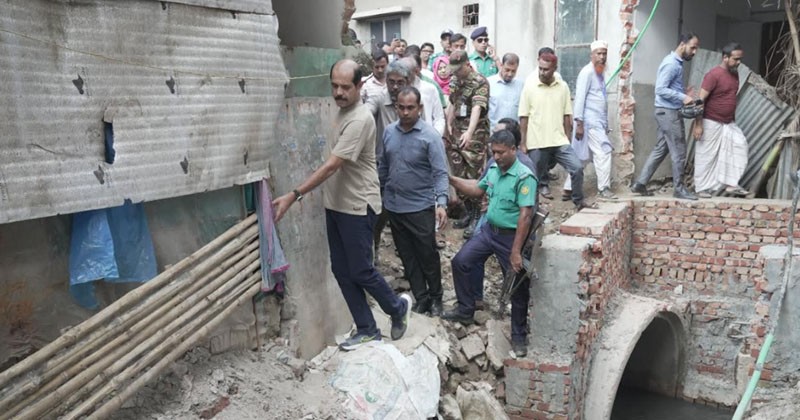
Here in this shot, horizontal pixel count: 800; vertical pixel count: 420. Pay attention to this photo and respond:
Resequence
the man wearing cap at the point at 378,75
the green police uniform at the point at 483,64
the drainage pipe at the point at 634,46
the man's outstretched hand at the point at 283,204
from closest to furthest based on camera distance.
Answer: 1. the man's outstretched hand at the point at 283,204
2. the man wearing cap at the point at 378,75
3. the drainage pipe at the point at 634,46
4. the green police uniform at the point at 483,64

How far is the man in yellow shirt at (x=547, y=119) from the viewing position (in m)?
6.79

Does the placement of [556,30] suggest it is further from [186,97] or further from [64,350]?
[64,350]

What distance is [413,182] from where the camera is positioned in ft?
16.2

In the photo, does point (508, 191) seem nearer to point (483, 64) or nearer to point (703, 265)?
point (703, 265)

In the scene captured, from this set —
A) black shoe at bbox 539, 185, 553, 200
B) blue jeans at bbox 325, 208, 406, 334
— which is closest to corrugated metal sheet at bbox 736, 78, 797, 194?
black shoe at bbox 539, 185, 553, 200


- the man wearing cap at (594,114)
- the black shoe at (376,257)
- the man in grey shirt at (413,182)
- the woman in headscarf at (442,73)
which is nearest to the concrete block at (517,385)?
the man in grey shirt at (413,182)

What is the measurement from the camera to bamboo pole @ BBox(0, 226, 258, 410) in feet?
8.15

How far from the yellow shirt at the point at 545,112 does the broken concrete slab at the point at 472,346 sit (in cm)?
250

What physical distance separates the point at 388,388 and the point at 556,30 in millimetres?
6604

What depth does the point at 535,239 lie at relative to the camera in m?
5.13

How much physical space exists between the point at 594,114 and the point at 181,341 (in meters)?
5.83

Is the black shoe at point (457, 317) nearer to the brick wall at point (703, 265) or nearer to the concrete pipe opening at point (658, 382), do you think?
the brick wall at point (703, 265)

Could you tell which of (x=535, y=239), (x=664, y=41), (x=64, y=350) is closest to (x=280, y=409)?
(x=64, y=350)

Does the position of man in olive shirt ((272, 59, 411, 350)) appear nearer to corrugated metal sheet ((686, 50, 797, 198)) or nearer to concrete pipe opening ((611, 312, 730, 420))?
concrete pipe opening ((611, 312, 730, 420))
